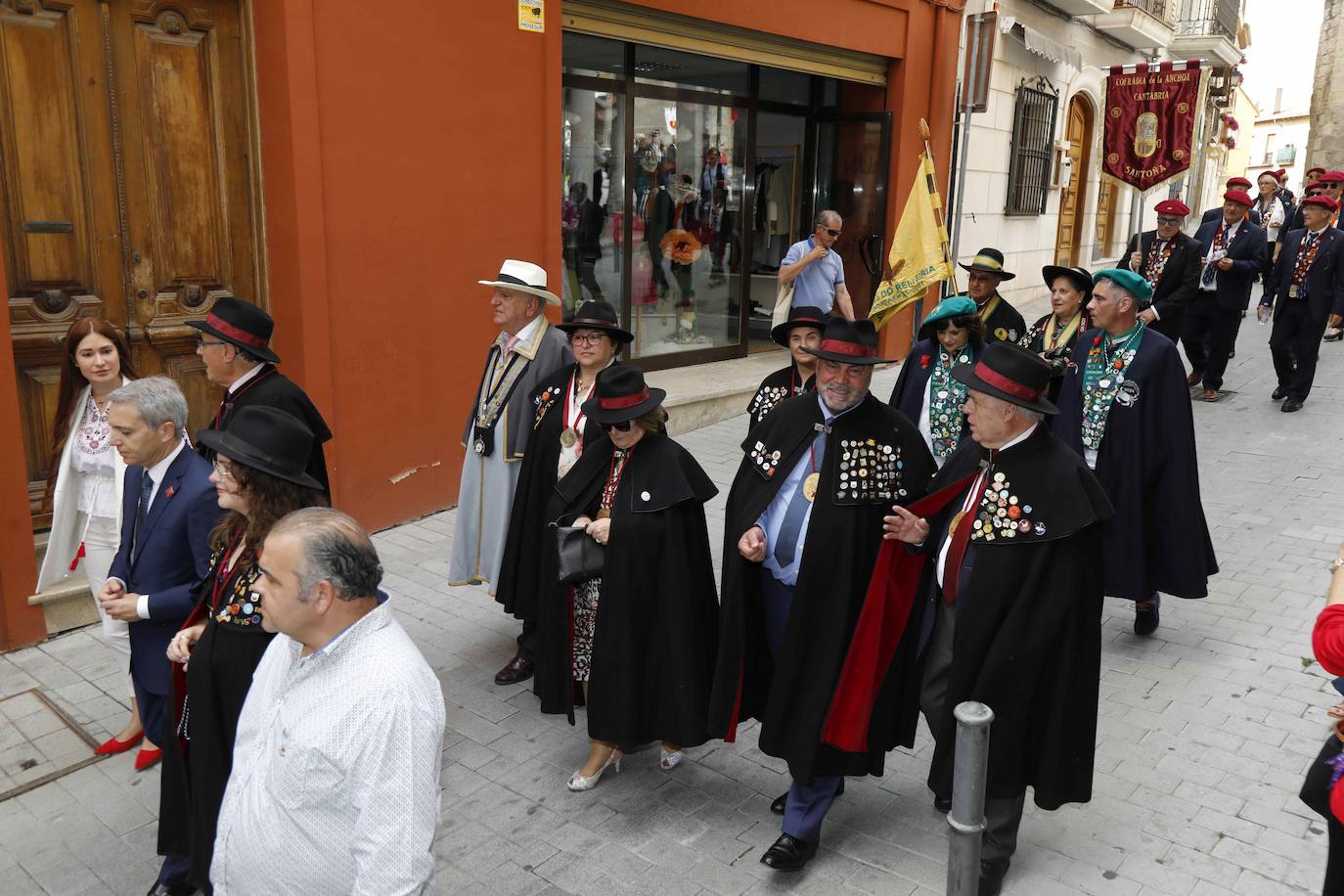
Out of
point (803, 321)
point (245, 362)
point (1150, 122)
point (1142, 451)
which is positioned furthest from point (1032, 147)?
point (245, 362)

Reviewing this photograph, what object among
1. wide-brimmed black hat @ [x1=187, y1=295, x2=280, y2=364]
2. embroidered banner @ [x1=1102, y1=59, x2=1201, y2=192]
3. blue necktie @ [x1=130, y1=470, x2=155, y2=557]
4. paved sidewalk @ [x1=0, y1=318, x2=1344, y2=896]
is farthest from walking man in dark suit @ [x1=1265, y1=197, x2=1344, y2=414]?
blue necktie @ [x1=130, y1=470, x2=155, y2=557]

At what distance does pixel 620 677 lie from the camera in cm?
430

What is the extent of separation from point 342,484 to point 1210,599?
5672 millimetres

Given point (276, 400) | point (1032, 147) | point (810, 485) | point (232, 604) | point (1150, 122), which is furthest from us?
point (1032, 147)

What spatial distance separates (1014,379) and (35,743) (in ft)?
14.9

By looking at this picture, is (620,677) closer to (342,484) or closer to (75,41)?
(342,484)

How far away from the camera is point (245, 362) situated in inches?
187

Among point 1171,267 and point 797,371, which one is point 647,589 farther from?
point 1171,267

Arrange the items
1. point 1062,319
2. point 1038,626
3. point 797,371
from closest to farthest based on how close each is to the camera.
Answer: point 1038,626
point 797,371
point 1062,319

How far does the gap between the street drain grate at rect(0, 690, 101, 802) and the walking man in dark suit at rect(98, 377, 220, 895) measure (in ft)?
3.23

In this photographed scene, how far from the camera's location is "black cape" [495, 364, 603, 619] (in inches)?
202

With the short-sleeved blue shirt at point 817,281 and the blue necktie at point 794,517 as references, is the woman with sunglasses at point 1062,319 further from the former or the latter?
A: the short-sleeved blue shirt at point 817,281

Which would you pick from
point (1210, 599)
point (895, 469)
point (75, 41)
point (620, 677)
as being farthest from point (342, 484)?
point (1210, 599)

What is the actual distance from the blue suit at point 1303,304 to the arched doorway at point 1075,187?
795 cm
